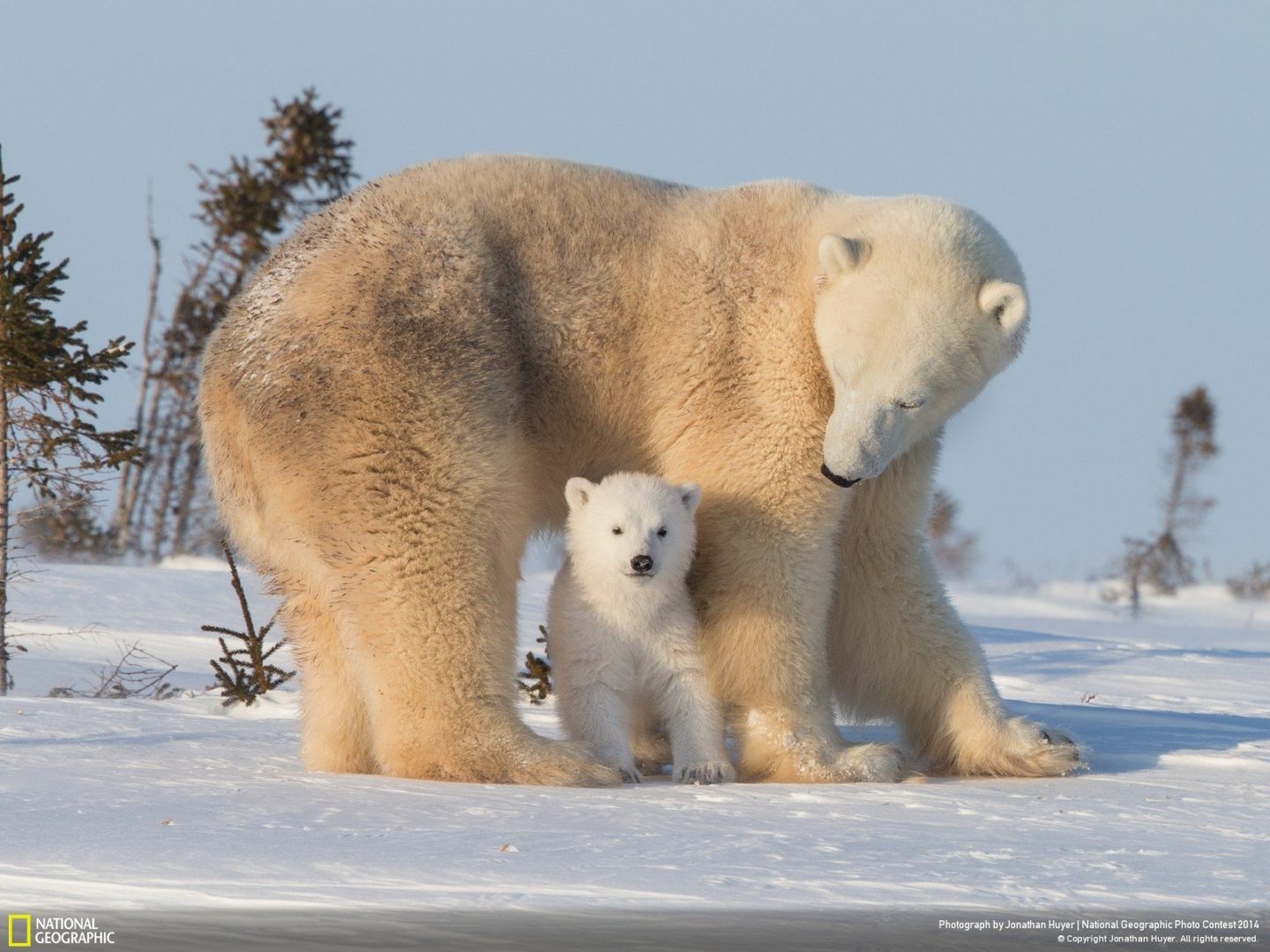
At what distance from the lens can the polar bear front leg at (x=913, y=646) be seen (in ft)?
20.9

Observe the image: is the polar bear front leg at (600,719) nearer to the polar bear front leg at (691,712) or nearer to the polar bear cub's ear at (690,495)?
the polar bear front leg at (691,712)

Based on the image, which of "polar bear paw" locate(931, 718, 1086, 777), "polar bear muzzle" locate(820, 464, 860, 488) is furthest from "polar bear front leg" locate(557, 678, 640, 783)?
"polar bear paw" locate(931, 718, 1086, 777)

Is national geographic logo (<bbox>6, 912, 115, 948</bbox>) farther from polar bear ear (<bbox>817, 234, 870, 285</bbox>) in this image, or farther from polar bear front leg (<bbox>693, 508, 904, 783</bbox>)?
polar bear ear (<bbox>817, 234, 870, 285</bbox>)

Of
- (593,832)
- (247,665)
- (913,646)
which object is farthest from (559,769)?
(247,665)

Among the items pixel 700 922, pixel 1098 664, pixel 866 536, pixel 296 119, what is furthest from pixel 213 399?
pixel 296 119

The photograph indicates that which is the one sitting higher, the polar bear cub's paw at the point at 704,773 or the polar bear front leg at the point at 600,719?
the polar bear front leg at the point at 600,719

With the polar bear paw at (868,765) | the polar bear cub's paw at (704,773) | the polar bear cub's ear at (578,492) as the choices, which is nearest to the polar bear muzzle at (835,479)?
the polar bear cub's ear at (578,492)

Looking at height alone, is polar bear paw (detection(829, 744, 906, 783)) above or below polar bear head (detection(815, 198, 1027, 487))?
below

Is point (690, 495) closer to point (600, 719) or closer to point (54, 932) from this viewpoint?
point (600, 719)

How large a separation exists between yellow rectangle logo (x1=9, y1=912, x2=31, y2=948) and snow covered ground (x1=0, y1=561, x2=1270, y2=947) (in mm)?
66

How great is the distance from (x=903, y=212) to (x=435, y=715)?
97.0 inches

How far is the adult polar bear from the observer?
5.56m

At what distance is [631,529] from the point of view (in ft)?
18.5

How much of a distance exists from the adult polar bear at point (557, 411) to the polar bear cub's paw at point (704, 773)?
213mm
